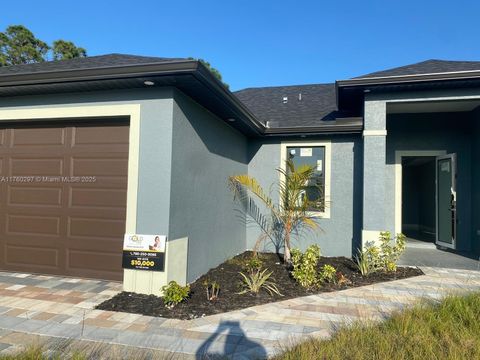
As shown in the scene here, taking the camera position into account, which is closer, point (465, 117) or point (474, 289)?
point (474, 289)

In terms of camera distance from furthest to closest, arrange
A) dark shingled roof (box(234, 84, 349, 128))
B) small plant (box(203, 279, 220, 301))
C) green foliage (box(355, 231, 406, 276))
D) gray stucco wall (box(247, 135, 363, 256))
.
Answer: dark shingled roof (box(234, 84, 349, 128)) → gray stucco wall (box(247, 135, 363, 256)) → green foliage (box(355, 231, 406, 276)) → small plant (box(203, 279, 220, 301))

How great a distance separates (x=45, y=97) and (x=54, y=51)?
2056 cm

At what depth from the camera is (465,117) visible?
8.00 metres

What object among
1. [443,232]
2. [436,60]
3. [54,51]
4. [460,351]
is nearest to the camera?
[460,351]

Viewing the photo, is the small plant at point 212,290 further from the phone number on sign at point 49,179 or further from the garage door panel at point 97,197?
the phone number on sign at point 49,179

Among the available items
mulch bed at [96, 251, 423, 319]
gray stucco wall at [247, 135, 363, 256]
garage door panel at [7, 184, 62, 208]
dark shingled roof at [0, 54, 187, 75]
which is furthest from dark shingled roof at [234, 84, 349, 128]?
garage door panel at [7, 184, 62, 208]

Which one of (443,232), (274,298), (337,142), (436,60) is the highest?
(436,60)

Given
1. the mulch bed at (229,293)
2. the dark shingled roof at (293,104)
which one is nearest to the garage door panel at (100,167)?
the mulch bed at (229,293)

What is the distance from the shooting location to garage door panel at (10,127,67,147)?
215 inches

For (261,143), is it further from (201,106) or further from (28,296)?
(28,296)

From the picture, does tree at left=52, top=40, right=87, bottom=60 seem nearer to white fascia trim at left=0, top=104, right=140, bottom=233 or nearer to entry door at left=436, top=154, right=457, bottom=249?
white fascia trim at left=0, top=104, right=140, bottom=233

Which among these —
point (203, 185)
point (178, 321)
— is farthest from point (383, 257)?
point (178, 321)

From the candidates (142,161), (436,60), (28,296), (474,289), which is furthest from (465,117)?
(28,296)

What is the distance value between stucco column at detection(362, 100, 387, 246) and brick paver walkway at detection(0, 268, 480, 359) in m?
1.37
